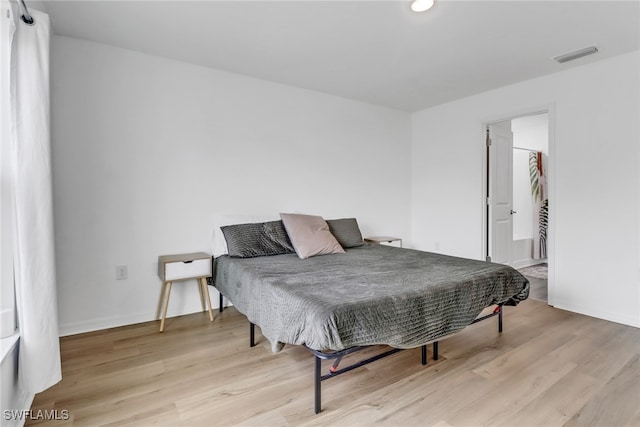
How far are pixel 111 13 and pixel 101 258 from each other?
1.86 meters

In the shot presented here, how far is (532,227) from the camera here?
17.0 feet

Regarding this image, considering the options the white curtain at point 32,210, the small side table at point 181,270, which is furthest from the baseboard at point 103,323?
the white curtain at point 32,210

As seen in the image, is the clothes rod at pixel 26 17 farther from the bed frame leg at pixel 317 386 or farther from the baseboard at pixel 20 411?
the bed frame leg at pixel 317 386

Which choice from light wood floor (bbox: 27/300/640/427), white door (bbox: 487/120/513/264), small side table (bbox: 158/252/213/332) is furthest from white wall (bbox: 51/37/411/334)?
white door (bbox: 487/120/513/264)

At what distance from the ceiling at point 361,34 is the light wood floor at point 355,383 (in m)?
2.35

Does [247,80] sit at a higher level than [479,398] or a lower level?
higher

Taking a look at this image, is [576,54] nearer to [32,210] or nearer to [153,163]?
Answer: [153,163]

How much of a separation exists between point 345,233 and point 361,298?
1.84m

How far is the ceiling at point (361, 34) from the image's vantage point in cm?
211

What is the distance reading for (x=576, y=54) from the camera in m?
2.76

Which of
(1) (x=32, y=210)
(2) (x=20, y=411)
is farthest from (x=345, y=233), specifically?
(2) (x=20, y=411)

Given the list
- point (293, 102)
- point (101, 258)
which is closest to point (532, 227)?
point (293, 102)

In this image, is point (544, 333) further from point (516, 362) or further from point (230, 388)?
point (230, 388)

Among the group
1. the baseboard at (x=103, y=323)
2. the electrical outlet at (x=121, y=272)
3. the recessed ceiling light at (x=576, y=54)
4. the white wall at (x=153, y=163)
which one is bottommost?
the baseboard at (x=103, y=323)
